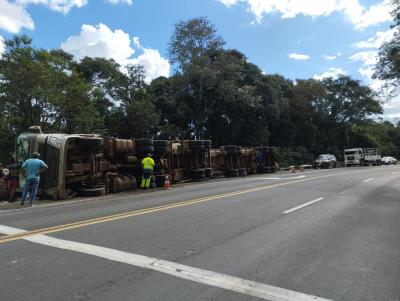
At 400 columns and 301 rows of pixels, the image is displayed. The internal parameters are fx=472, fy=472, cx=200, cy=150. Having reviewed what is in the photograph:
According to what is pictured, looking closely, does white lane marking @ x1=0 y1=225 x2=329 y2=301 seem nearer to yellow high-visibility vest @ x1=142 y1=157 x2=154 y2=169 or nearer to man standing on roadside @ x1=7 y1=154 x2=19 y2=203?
man standing on roadside @ x1=7 y1=154 x2=19 y2=203

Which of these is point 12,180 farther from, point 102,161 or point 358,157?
point 358,157

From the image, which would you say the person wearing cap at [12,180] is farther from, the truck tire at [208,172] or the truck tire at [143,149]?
the truck tire at [208,172]

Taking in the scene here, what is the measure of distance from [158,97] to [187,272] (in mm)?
45294

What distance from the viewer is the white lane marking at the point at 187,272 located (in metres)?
5.37

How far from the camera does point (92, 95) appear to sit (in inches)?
1524

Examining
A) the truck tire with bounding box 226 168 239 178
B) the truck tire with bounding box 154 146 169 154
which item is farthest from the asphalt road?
the truck tire with bounding box 226 168 239 178

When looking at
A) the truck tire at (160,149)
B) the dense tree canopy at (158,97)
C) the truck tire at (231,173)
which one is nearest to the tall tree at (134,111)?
the dense tree canopy at (158,97)

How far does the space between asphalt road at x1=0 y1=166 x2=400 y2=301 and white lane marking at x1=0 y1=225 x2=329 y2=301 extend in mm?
13

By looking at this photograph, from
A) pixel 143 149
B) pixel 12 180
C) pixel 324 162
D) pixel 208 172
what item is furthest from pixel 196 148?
pixel 324 162

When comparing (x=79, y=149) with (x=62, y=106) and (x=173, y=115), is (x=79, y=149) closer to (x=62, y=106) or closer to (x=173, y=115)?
(x=62, y=106)

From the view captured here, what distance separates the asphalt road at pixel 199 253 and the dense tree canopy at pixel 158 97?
807 inches

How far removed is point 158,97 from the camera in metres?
→ 50.7

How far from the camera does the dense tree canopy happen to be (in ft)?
103

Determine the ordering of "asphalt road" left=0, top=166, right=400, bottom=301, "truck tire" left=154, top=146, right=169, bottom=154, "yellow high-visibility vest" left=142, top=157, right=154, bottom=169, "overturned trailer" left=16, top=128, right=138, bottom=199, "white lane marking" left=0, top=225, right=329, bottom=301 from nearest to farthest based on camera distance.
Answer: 1. "white lane marking" left=0, top=225, right=329, bottom=301
2. "asphalt road" left=0, top=166, right=400, bottom=301
3. "overturned trailer" left=16, top=128, right=138, bottom=199
4. "yellow high-visibility vest" left=142, top=157, right=154, bottom=169
5. "truck tire" left=154, top=146, right=169, bottom=154
